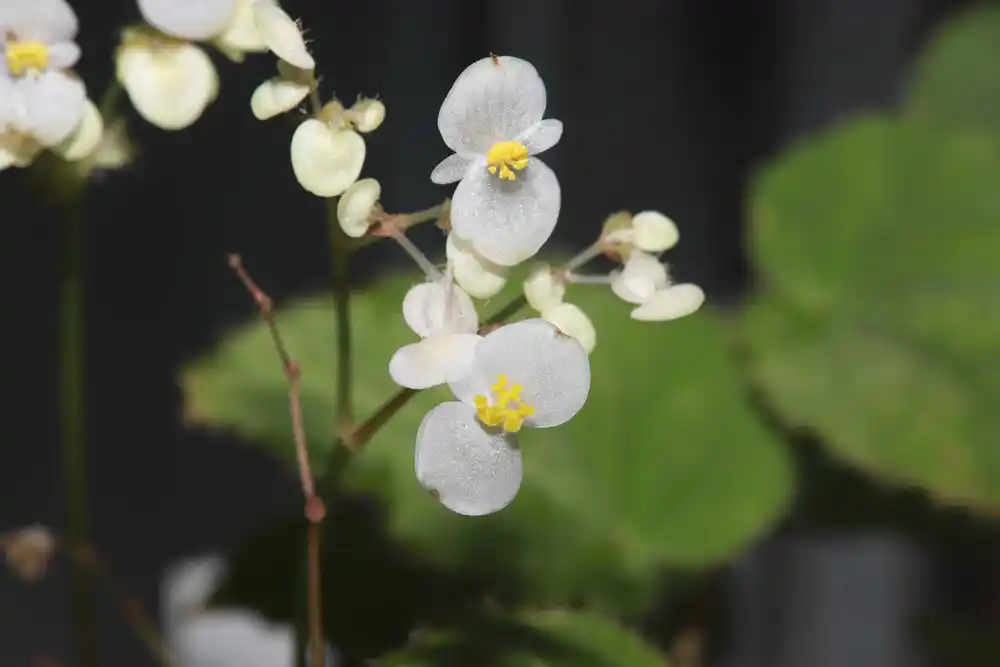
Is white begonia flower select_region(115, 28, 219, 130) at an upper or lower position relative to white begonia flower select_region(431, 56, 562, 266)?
upper

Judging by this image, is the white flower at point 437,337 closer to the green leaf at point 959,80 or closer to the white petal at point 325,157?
the white petal at point 325,157

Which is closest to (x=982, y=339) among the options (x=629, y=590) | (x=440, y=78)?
(x=629, y=590)

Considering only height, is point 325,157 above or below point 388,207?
below

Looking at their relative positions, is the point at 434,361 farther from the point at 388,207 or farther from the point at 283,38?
the point at 388,207

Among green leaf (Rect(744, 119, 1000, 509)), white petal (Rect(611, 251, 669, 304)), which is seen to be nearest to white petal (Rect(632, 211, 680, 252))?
white petal (Rect(611, 251, 669, 304))

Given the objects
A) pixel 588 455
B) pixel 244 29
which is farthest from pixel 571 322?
pixel 588 455

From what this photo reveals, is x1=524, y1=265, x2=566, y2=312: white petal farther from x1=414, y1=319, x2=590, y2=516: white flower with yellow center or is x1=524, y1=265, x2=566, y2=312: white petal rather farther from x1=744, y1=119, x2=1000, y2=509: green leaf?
x1=744, y1=119, x2=1000, y2=509: green leaf

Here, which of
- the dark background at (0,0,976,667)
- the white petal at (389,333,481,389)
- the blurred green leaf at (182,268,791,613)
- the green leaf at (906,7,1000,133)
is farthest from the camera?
the green leaf at (906,7,1000,133)

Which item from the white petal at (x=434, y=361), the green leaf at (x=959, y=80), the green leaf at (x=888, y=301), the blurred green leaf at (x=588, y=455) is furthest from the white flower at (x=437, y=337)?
the green leaf at (x=959, y=80)
